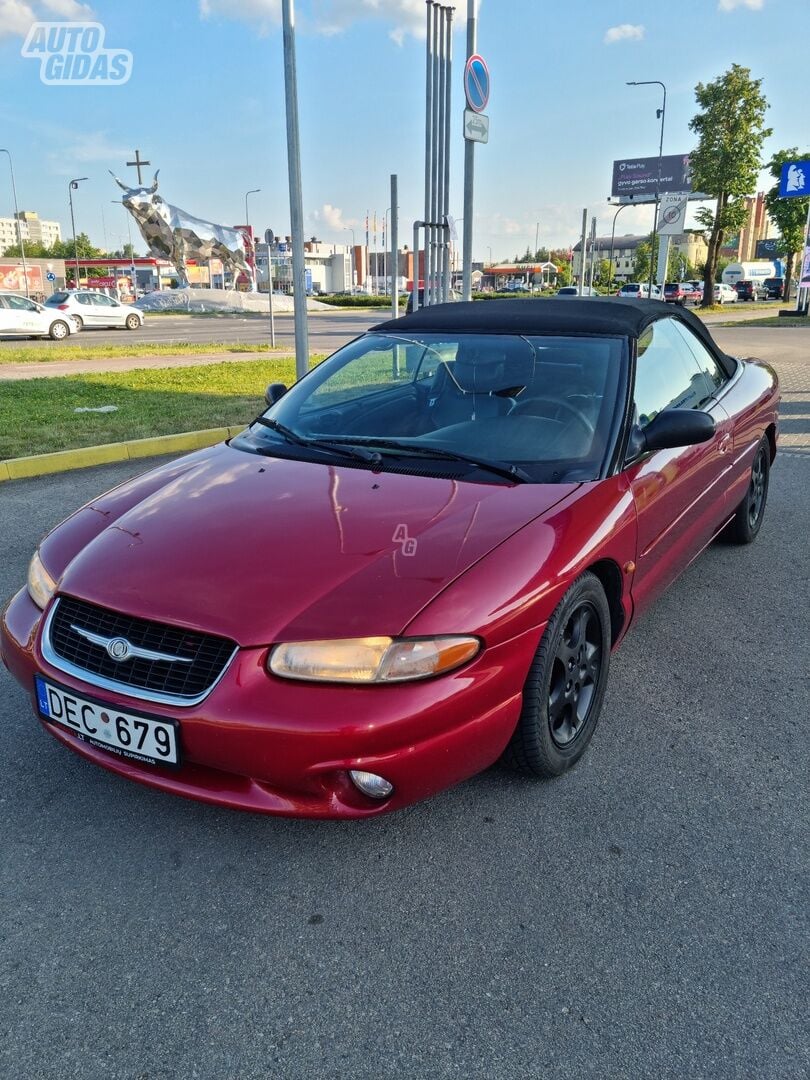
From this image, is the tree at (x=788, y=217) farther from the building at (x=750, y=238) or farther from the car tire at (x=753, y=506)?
the building at (x=750, y=238)

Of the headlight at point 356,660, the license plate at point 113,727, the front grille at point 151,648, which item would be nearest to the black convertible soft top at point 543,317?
the headlight at point 356,660

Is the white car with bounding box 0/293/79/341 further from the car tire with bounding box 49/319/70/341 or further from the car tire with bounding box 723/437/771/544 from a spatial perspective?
the car tire with bounding box 723/437/771/544

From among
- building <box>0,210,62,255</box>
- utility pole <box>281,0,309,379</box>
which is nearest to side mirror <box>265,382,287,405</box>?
utility pole <box>281,0,309,379</box>

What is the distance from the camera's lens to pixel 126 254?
111938 mm

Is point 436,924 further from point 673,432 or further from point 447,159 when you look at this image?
point 447,159

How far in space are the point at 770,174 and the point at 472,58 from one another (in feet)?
122

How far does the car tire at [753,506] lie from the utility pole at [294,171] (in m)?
5.10

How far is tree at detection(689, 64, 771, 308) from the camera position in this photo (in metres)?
32.8

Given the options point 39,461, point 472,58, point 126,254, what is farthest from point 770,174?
point 126,254

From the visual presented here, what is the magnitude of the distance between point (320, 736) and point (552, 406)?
67.8 inches

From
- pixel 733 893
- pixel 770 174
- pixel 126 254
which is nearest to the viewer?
pixel 733 893

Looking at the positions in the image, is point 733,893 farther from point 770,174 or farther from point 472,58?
point 770,174

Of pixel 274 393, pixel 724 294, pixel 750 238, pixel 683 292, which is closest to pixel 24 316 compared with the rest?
pixel 274 393

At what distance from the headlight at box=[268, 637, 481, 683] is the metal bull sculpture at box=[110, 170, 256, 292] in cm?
3759
